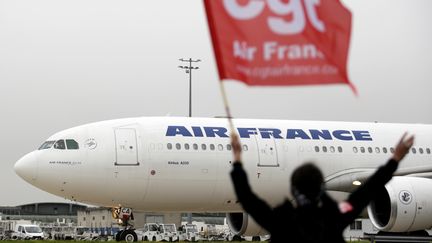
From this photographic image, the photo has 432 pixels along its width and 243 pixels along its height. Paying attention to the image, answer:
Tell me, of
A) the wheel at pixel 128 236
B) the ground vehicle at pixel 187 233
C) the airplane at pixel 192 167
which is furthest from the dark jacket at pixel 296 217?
the ground vehicle at pixel 187 233

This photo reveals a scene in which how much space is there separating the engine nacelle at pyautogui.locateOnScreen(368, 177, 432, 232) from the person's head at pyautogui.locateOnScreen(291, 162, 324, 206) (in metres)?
17.0

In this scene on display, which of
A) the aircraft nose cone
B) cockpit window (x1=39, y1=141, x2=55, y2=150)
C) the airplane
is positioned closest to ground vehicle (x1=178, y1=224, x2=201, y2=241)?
the airplane

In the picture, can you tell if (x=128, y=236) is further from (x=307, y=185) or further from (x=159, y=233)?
(x=159, y=233)

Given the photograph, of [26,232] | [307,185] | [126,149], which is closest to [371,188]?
[307,185]

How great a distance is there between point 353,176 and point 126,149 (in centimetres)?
627

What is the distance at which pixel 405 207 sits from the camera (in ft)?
71.8

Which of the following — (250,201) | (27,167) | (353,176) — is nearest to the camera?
(250,201)

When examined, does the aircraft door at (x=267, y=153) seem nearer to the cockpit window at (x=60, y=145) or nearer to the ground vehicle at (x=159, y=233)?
the cockpit window at (x=60, y=145)

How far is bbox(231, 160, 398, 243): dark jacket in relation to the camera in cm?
518

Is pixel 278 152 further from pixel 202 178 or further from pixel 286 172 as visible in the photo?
pixel 202 178

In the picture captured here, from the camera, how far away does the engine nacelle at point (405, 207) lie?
21.9 meters

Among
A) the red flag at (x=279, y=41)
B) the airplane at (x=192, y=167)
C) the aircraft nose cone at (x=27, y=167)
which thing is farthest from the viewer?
the aircraft nose cone at (x=27, y=167)

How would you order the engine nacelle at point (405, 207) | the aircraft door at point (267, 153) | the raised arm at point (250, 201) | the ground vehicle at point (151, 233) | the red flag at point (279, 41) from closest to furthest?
the raised arm at point (250, 201), the red flag at point (279, 41), the engine nacelle at point (405, 207), the aircraft door at point (267, 153), the ground vehicle at point (151, 233)

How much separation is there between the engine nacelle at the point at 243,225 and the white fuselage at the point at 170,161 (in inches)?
24.9
